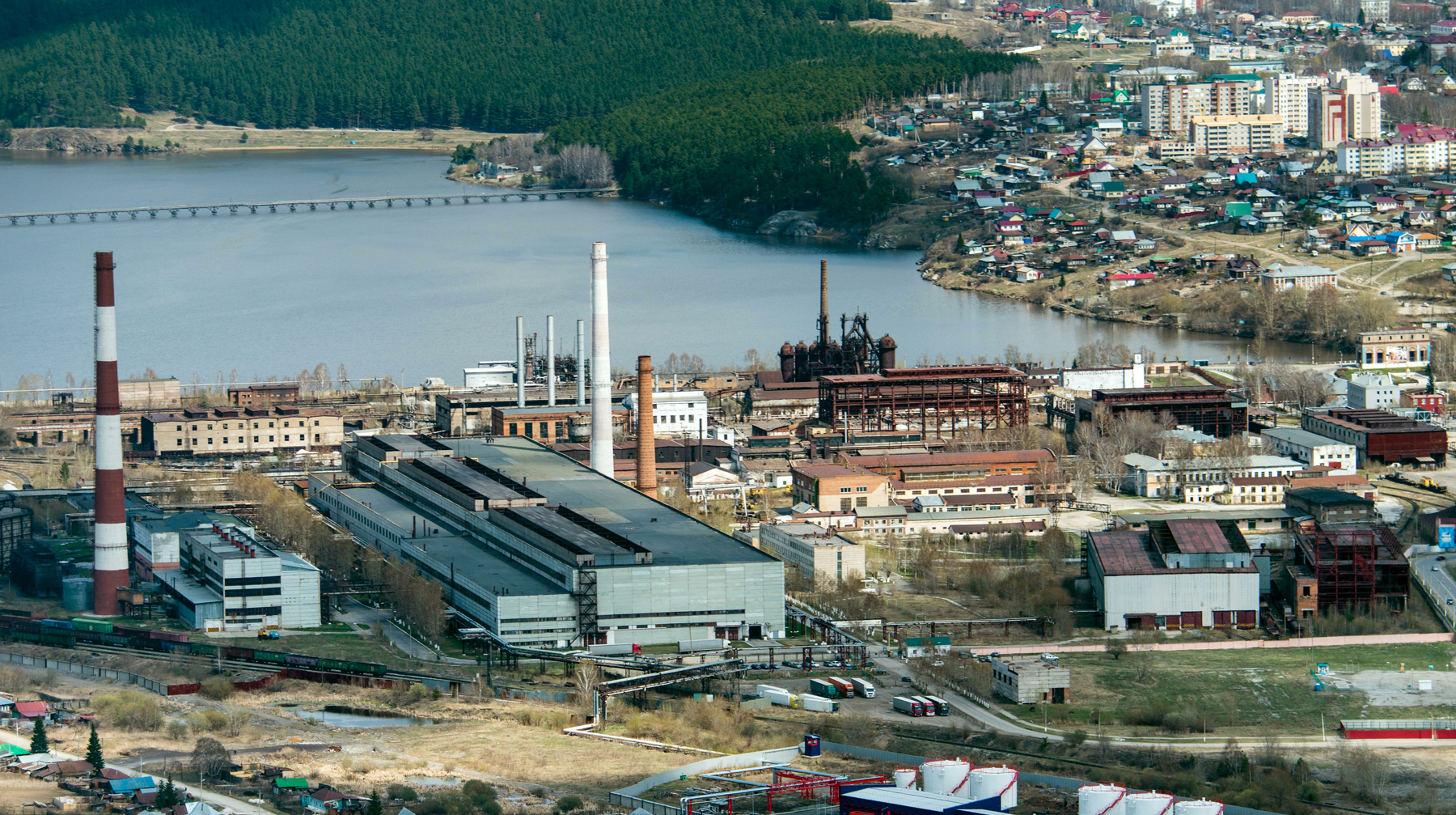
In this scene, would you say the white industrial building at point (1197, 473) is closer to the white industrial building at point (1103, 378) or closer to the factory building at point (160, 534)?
the white industrial building at point (1103, 378)

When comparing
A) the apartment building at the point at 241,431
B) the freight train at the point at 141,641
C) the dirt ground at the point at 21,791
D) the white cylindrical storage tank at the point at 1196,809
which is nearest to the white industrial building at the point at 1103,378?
the apartment building at the point at 241,431

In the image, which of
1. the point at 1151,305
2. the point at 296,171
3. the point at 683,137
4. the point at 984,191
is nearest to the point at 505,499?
the point at 1151,305

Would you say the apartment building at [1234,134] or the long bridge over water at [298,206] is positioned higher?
the apartment building at [1234,134]

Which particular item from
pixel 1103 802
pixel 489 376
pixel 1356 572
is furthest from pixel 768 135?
pixel 1103 802

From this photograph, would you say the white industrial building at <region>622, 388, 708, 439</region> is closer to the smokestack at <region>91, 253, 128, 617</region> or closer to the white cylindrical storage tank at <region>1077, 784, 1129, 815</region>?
the smokestack at <region>91, 253, 128, 617</region>

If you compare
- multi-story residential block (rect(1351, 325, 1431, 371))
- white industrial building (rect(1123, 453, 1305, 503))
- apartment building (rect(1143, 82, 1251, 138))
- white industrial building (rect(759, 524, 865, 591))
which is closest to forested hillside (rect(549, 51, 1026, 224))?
apartment building (rect(1143, 82, 1251, 138))

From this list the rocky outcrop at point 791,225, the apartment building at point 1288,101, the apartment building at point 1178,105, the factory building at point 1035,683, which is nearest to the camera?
the factory building at point 1035,683

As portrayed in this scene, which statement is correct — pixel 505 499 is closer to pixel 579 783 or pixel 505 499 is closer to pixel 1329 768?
pixel 579 783
